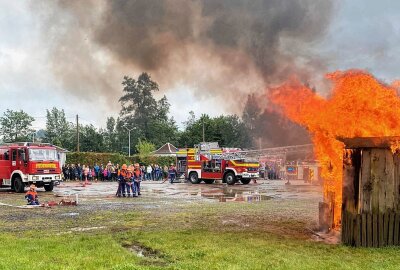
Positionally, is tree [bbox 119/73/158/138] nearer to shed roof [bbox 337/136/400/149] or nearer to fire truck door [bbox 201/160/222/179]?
fire truck door [bbox 201/160/222/179]

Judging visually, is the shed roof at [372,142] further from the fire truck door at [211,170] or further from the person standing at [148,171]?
the person standing at [148,171]

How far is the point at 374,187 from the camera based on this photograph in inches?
366

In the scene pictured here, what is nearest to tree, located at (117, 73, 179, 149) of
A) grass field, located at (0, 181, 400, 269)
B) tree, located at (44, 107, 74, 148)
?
tree, located at (44, 107, 74, 148)

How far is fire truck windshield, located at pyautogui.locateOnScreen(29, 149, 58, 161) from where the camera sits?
2580 centimetres

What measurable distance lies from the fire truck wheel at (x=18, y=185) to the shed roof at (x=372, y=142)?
21322mm

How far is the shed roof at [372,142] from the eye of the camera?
29.8ft

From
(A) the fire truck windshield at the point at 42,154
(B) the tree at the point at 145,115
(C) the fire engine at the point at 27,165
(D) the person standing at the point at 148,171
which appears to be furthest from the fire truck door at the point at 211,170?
(B) the tree at the point at 145,115

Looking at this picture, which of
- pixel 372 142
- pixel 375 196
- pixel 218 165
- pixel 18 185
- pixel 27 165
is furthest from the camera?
pixel 218 165

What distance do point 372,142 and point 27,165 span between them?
21.3m

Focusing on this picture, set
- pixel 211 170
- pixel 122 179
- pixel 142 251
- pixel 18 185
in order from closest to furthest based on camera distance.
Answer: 1. pixel 142 251
2. pixel 122 179
3. pixel 18 185
4. pixel 211 170

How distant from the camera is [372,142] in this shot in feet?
30.1

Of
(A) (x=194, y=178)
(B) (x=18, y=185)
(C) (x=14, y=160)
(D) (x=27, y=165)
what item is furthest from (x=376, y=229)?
(A) (x=194, y=178)

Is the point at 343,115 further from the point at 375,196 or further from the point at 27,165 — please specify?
the point at 27,165

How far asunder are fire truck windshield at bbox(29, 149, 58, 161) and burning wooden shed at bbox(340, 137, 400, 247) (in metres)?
20.7
